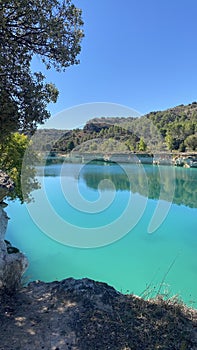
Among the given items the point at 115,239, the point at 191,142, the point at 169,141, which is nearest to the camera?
the point at 115,239

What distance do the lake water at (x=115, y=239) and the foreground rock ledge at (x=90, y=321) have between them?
57cm

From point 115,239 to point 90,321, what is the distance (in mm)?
7591

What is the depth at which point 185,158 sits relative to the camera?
126 feet

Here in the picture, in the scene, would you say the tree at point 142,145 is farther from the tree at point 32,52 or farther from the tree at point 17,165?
the tree at point 32,52

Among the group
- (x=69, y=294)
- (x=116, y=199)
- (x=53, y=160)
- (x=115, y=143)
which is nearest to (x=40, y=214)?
(x=116, y=199)

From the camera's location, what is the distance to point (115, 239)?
10188 mm

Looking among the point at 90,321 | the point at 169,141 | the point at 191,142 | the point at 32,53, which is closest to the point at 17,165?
the point at 32,53

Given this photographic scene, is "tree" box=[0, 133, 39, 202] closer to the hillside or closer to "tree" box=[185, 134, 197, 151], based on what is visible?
the hillside

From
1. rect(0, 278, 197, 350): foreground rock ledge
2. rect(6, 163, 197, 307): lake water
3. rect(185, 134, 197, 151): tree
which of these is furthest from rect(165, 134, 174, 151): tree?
rect(0, 278, 197, 350): foreground rock ledge

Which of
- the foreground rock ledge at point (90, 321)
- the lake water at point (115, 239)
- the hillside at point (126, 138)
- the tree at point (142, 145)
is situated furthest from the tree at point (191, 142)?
the foreground rock ledge at point (90, 321)

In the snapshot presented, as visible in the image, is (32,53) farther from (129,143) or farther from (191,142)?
(191,142)

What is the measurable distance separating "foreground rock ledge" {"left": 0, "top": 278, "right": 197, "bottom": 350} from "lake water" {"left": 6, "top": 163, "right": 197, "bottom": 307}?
57 cm

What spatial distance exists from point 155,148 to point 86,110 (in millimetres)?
35423

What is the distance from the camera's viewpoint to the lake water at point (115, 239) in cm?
716
